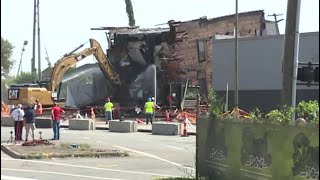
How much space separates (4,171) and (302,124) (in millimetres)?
7989

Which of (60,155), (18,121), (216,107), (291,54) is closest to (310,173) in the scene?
(216,107)

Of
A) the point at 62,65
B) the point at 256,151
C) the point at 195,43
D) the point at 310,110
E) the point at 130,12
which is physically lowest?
the point at 256,151

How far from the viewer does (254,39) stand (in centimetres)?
4081

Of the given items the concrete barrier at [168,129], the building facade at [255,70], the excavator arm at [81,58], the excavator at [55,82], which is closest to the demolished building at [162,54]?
the excavator arm at [81,58]

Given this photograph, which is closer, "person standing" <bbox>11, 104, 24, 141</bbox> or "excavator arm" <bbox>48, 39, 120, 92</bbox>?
"person standing" <bbox>11, 104, 24, 141</bbox>

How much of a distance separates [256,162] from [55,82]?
3354cm

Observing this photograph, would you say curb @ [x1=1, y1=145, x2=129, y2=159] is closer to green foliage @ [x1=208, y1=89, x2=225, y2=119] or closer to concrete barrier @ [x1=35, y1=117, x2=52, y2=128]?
green foliage @ [x1=208, y1=89, x2=225, y2=119]

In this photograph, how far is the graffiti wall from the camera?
30.3ft

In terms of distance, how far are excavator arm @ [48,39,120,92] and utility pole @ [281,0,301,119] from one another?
31052 mm

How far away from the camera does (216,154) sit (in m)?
11.9

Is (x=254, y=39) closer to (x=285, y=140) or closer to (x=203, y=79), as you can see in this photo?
(x=203, y=79)

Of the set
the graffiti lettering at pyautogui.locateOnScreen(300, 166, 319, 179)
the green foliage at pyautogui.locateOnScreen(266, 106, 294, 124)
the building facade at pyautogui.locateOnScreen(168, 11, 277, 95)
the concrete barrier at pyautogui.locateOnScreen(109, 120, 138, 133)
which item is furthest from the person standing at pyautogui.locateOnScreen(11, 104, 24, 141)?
the building facade at pyautogui.locateOnScreen(168, 11, 277, 95)

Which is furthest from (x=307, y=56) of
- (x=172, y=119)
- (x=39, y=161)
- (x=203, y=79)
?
(x=39, y=161)

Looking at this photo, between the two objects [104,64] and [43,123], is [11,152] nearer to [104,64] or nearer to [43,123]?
[43,123]
